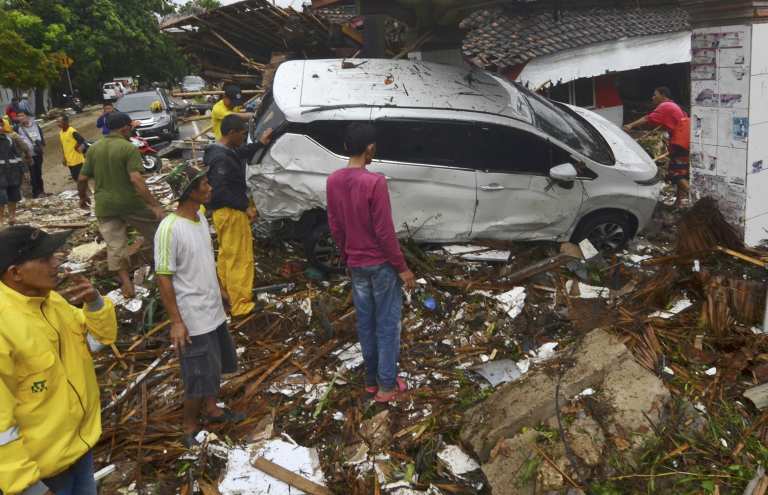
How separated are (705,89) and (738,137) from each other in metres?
0.59

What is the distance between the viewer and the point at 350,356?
5.39 meters

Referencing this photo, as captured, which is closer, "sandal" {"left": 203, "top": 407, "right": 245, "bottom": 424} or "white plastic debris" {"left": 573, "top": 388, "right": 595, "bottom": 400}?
"white plastic debris" {"left": 573, "top": 388, "right": 595, "bottom": 400}

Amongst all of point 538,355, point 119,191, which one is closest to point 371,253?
point 538,355

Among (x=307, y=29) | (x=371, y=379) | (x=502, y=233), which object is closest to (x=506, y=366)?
(x=371, y=379)

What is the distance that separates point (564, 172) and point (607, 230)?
1093 mm

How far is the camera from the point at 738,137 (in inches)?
231

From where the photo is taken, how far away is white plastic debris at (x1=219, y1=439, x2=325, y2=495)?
12.8 feet

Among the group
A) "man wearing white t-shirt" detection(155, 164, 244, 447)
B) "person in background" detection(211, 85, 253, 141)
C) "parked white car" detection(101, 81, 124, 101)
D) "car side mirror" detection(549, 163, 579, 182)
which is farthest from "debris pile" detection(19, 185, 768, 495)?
"parked white car" detection(101, 81, 124, 101)

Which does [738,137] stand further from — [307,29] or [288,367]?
[307,29]

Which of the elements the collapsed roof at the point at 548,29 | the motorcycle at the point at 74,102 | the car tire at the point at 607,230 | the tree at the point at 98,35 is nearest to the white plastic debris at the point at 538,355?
the car tire at the point at 607,230

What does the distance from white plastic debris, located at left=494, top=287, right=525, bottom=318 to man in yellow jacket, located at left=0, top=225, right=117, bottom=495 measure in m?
3.99

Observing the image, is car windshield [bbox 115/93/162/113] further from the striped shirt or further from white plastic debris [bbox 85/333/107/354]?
white plastic debris [bbox 85/333/107/354]

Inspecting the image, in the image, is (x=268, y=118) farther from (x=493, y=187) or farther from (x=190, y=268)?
(x=190, y=268)

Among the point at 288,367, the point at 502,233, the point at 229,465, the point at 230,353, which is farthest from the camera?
the point at 502,233
